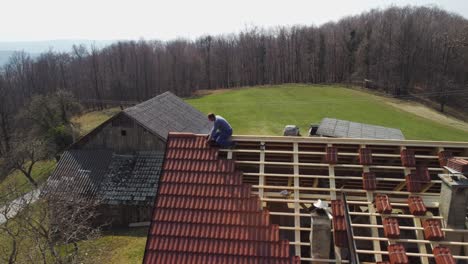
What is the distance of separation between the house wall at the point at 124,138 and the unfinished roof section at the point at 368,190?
12318 mm

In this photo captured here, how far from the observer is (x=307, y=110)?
45.5m

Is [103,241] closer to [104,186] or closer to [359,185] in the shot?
[104,186]

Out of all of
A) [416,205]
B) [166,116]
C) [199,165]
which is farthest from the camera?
[166,116]

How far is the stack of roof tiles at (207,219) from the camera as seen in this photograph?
25.2 feet

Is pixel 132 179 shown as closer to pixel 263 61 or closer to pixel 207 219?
pixel 207 219

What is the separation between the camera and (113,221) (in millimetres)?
19250

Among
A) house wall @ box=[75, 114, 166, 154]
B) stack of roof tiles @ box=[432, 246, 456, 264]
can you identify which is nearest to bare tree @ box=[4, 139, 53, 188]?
house wall @ box=[75, 114, 166, 154]

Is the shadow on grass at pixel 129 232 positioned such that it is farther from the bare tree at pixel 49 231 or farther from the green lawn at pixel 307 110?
the green lawn at pixel 307 110

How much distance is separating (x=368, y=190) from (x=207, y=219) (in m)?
4.15

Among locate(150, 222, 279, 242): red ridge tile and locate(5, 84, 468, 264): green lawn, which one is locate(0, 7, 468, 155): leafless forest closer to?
locate(5, 84, 468, 264): green lawn

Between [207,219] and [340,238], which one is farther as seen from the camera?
[207,219]

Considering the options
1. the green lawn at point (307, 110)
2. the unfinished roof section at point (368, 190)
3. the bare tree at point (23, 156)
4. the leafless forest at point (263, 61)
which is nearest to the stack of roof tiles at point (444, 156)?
the unfinished roof section at point (368, 190)

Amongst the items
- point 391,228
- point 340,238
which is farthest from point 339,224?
point 391,228

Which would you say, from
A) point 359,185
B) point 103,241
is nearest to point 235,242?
point 359,185
